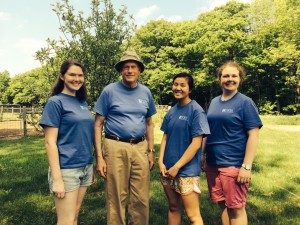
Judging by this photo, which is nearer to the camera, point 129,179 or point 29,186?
point 129,179

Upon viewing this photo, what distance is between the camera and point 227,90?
3.91 m

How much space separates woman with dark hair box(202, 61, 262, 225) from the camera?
12.1ft

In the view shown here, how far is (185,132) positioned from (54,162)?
173 centimetres

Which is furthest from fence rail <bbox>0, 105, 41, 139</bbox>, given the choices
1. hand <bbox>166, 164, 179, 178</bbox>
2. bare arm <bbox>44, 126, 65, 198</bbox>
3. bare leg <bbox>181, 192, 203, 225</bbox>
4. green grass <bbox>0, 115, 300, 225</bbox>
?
bare leg <bbox>181, 192, 203, 225</bbox>

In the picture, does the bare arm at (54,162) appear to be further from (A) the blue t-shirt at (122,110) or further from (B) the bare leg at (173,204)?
(B) the bare leg at (173,204)

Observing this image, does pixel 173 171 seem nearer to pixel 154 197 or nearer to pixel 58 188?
pixel 58 188

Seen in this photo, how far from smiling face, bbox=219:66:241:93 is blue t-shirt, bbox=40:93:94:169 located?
1951 millimetres

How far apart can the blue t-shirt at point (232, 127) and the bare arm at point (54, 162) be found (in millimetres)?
2081

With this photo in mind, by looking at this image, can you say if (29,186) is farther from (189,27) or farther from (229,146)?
(189,27)

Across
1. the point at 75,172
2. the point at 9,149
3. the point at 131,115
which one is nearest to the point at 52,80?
the point at 131,115

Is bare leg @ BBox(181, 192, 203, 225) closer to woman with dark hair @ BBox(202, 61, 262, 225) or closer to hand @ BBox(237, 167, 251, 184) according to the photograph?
woman with dark hair @ BBox(202, 61, 262, 225)

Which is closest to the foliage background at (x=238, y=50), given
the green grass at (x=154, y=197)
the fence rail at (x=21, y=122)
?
the fence rail at (x=21, y=122)

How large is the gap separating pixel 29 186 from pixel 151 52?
46701mm

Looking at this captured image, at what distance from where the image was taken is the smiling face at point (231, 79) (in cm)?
384
